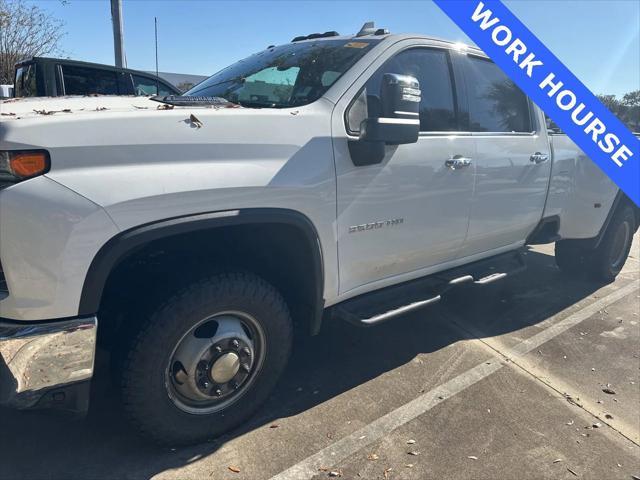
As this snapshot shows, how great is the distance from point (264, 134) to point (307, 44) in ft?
4.43

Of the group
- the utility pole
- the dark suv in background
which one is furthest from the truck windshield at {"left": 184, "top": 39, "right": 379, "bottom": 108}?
the utility pole

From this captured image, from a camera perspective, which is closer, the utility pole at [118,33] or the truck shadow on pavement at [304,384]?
the truck shadow on pavement at [304,384]

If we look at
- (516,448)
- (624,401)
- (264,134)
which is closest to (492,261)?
(624,401)

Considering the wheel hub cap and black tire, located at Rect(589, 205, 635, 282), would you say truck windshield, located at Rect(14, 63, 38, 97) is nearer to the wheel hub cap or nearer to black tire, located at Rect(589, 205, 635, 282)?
the wheel hub cap

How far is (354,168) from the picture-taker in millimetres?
2654

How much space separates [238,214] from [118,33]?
11642mm

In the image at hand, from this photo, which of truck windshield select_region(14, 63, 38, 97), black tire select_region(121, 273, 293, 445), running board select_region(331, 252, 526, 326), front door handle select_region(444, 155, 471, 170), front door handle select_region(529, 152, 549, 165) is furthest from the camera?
truck windshield select_region(14, 63, 38, 97)

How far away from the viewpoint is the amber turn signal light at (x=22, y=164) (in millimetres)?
1763

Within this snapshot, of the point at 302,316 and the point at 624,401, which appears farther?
the point at 624,401

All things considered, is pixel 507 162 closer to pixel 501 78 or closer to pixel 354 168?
pixel 501 78

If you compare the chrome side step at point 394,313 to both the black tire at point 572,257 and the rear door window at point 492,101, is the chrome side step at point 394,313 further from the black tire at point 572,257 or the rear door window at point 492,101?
the black tire at point 572,257

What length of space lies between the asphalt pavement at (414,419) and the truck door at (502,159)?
0.86 metres

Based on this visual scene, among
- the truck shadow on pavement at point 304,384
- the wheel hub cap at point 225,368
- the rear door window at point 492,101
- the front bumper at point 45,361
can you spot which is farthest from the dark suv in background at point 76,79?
the front bumper at point 45,361

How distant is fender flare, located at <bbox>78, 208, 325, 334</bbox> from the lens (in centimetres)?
192
